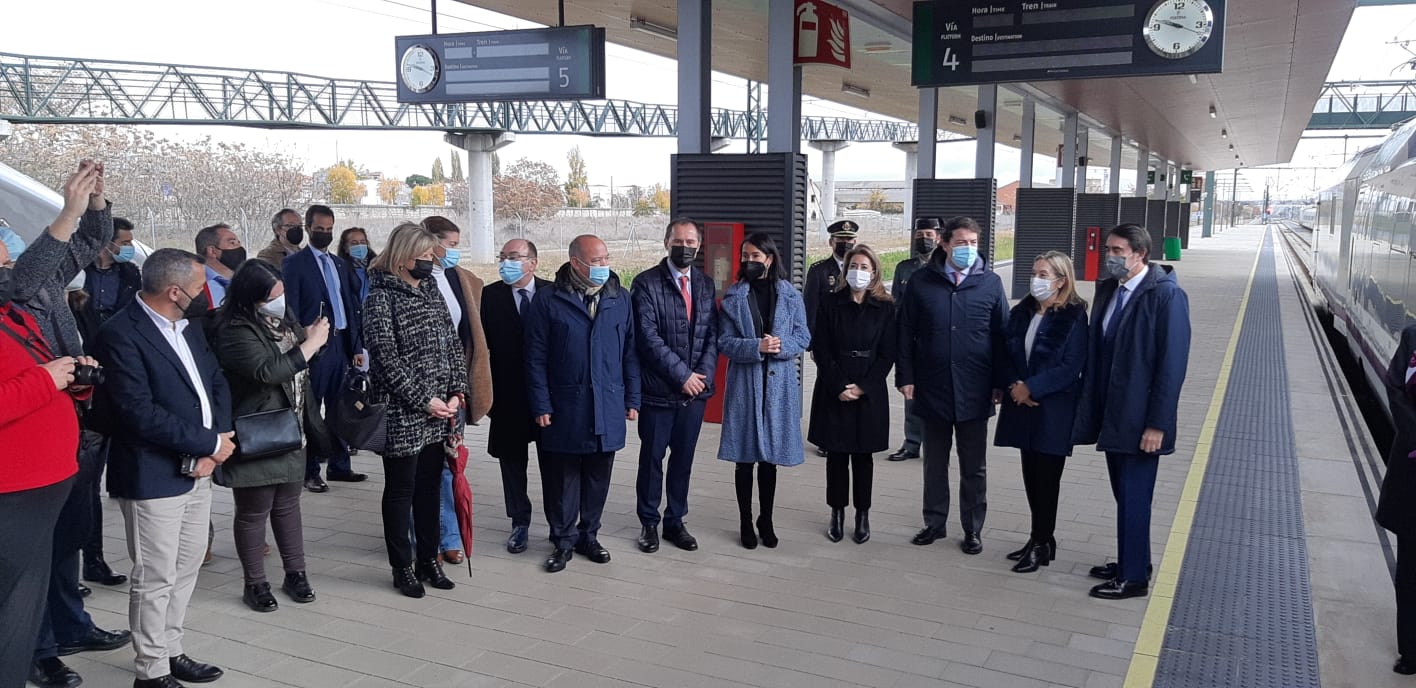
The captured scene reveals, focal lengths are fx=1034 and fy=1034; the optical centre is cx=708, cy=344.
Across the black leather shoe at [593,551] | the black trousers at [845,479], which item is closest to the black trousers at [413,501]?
the black leather shoe at [593,551]

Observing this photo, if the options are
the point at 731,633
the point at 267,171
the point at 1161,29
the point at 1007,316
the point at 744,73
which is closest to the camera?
the point at 731,633

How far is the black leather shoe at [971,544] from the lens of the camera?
5.26m

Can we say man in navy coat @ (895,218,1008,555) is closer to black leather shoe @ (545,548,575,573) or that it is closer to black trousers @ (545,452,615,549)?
black trousers @ (545,452,615,549)

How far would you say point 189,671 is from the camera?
369 cm

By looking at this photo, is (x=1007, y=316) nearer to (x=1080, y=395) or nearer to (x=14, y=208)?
(x=1080, y=395)

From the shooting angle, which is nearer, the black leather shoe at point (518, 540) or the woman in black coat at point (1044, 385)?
the woman in black coat at point (1044, 385)

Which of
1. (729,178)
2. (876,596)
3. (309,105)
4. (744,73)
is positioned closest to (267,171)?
(309,105)

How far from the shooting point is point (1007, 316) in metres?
5.24

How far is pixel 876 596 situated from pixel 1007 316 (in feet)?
5.27

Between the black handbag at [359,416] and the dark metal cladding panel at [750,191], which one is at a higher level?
the dark metal cladding panel at [750,191]

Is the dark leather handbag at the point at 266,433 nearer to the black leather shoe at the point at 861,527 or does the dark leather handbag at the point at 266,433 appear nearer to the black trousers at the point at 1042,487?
the black leather shoe at the point at 861,527

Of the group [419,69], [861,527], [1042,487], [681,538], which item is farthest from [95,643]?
[419,69]

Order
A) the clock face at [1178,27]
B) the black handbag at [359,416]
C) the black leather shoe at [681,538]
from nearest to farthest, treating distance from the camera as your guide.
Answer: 1. the black handbag at [359,416]
2. the black leather shoe at [681,538]
3. the clock face at [1178,27]

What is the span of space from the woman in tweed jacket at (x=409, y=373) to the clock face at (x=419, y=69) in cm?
501
